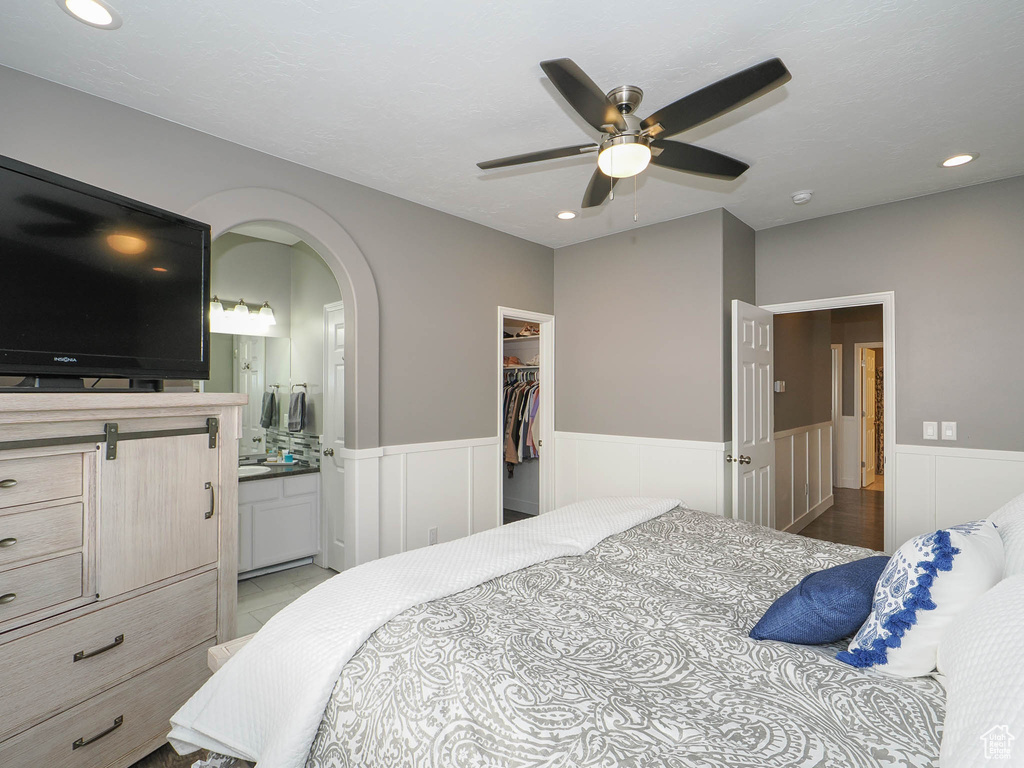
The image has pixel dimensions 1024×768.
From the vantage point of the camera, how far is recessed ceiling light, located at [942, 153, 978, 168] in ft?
8.59

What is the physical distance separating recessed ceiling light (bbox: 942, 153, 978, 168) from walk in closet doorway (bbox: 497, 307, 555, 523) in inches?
106

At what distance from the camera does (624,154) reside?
173 cm

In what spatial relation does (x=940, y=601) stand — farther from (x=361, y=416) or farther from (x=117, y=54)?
(x=117, y=54)

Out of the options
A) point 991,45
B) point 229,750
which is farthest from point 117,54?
point 991,45

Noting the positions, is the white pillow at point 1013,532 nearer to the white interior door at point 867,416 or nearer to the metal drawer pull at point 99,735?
the metal drawer pull at point 99,735

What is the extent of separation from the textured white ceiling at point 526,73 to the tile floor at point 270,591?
248 centimetres

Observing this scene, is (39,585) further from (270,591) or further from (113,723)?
(270,591)

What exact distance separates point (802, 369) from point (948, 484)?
218cm

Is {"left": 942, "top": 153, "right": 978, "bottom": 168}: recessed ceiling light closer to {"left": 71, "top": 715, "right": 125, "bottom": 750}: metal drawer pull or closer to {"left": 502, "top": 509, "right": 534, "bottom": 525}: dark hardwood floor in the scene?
{"left": 502, "top": 509, "right": 534, "bottom": 525}: dark hardwood floor

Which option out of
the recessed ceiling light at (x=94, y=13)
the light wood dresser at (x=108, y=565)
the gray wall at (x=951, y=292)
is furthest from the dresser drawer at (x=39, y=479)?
the gray wall at (x=951, y=292)

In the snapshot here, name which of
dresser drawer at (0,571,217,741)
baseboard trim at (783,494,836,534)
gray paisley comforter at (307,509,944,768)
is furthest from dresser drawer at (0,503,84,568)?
baseboard trim at (783,494,836,534)

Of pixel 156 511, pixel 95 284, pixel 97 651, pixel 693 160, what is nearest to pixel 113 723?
pixel 97 651

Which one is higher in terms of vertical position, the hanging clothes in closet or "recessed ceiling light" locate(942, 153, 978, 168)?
"recessed ceiling light" locate(942, 153, 978, 168)

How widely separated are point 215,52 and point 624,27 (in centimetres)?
150
